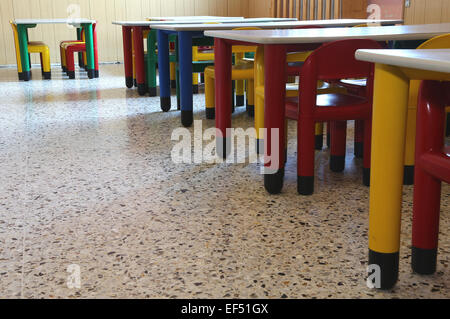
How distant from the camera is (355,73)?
203cm

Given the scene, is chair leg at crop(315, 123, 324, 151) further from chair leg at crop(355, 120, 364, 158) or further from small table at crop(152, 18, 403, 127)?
small table at crop(152, 18, 403, 127)

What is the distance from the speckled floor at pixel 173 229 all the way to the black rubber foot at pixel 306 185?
34 mm

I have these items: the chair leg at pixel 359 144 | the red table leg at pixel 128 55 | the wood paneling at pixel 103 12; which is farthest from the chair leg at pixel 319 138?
the wood paneling at pixel 103 12

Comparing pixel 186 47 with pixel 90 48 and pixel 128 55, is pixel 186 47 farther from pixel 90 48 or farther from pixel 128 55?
pixel 90 48

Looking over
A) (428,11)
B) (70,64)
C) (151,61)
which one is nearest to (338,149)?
(151,61)

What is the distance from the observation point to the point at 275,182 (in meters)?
2.15

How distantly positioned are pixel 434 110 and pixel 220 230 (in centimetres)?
80

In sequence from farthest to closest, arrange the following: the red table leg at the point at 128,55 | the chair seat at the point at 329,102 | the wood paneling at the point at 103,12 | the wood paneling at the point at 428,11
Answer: the wood paneling at the point at 103,12
the red table leg at the point at 128,55
the wood paneling at the point at 428,11
the chair seat at the point at 329,102

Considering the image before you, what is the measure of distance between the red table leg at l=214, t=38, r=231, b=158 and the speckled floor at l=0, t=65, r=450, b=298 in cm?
20

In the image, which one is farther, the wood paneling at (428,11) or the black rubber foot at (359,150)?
the wood paneling at (428,11)

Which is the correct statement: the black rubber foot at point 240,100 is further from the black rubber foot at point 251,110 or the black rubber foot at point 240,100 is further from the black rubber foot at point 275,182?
the black rubber foot at point 275,182

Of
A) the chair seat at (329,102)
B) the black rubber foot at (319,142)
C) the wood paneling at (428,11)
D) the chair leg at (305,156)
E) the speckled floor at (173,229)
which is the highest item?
the wood paneling at (428,11)

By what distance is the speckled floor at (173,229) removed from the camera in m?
1.42
